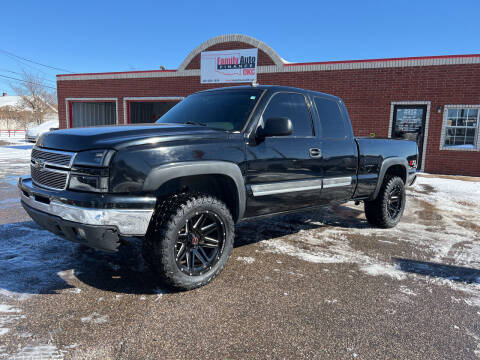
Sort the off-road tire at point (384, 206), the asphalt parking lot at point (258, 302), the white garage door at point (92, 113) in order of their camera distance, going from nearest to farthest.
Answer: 1. the asphalt parking lot at point (258, 302)
2. the off-road tire at point (384, 206)
3. the white garage door at point (92, 113)

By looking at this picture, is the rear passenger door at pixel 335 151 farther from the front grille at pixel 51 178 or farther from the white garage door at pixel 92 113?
the white garage door at pixel 92 113

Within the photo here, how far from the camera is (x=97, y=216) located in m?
2.59

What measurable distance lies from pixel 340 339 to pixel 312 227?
3.02 metres

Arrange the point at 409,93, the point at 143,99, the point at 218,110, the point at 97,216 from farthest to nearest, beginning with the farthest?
the point at 143,99 < the point at 409,93 < the point at 218,110 < the point at 97,216

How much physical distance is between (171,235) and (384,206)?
364cm

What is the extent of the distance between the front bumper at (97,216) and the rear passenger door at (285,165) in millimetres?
1132

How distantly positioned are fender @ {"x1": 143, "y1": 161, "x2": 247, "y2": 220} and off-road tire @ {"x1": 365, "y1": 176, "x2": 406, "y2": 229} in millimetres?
2778

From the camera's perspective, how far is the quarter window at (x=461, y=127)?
12.7 m

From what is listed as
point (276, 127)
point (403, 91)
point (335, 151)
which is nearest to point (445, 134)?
point (403, 91)

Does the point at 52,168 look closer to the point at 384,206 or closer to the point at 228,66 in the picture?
the point at 384,206

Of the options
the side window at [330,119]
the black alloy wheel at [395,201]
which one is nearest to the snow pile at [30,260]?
the side window at [330,119]

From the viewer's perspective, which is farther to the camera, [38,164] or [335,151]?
[335,151]

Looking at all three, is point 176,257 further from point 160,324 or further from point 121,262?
point 121,262

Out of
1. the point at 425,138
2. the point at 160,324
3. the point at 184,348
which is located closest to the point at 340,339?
Answer: the point at 184,348
